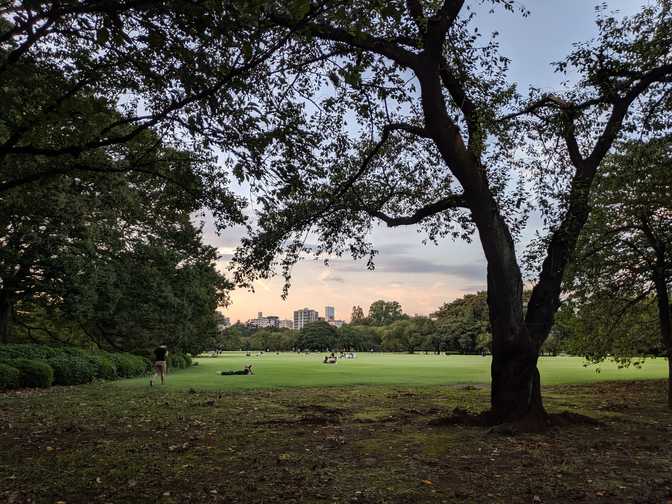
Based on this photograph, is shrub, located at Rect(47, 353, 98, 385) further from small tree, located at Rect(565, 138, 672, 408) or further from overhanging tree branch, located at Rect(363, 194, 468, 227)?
small tree, located at Rect(565, 138, 672, 408)

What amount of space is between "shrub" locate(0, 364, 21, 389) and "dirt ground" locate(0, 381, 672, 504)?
545 cm

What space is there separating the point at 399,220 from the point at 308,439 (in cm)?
591

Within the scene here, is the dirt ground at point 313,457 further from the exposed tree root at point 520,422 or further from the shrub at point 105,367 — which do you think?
the shrub at point 105,367

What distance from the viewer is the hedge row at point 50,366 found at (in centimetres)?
1794

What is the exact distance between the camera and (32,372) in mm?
18406

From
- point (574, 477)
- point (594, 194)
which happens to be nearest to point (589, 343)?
point (594, 194)

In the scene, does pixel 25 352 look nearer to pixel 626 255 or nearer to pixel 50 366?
pixel 50 366

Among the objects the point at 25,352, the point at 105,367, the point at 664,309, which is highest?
the point at 664,309

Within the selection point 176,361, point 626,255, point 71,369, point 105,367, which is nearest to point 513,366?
point 626,255

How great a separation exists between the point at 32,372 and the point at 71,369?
2.15 metres

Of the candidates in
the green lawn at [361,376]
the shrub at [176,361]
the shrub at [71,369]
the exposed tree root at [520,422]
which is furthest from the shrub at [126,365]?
the exposed tree root at [520,422]

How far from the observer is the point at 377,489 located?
5582 mm

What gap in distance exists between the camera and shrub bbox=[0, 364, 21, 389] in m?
17.1

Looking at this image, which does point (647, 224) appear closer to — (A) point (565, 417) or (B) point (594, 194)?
(B) point (594, 194)
